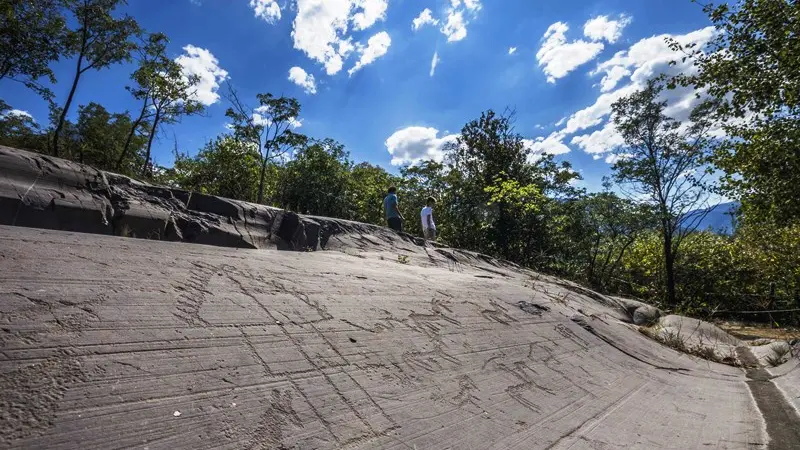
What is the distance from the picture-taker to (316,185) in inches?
588

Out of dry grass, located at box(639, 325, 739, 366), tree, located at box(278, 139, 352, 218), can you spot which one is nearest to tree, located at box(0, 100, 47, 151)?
tree, located at box(278, 139, 352, 218)

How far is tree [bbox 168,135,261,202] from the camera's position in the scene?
1364 centimetres

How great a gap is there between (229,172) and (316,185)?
3129 mm

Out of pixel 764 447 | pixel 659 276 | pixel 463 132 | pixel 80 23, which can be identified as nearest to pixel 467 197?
pixel 463 132

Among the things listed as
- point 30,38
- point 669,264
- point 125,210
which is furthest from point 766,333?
point 30,38

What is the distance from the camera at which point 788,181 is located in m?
8.21

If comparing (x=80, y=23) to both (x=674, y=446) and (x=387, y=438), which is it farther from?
(x=674, y=446)

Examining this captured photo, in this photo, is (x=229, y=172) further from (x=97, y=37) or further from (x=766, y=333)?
(x=766, y=333)

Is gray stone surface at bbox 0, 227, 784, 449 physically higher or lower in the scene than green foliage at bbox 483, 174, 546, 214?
lower

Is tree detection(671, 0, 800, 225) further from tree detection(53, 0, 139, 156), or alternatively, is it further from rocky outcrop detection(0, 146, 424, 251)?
tree detection(53, 0, 139, 156)

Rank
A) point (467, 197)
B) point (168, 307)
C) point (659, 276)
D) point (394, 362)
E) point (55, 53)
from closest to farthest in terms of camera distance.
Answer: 1. point (168, 307)
2. point (394, 362)
3. point (55, 53)
4. point (467, 197)
5. point (659, 276)

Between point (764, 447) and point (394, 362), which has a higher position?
point (394, 362)

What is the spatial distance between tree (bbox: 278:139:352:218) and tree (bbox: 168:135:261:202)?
1355mm

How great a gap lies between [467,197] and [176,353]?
42.7 feet
